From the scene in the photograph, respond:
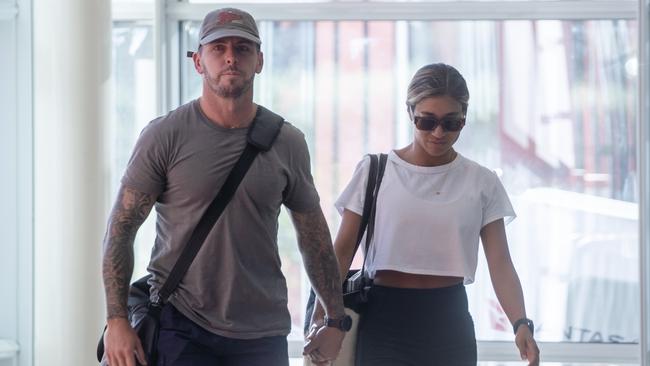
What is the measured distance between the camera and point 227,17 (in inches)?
154

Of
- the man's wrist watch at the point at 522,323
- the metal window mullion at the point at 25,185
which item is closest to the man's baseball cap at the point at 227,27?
the man's wrist watch at the point at 522,323

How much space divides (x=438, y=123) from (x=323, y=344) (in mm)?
951

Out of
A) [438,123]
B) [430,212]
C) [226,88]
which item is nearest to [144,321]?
[226,88]

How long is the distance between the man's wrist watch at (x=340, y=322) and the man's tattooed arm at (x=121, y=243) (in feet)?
2.76

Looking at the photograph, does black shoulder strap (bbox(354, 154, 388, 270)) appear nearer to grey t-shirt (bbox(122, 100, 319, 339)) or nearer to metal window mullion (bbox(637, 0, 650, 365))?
grey t-shirt (bbox(122, 100, 319, 339))

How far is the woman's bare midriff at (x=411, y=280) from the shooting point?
4.45 m

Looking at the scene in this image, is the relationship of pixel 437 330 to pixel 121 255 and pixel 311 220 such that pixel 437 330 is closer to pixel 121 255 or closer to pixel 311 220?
pixel 311 220

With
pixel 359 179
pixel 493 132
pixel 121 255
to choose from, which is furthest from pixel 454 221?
pixel 493 132

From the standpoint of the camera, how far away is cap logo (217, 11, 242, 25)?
3902 millimetres

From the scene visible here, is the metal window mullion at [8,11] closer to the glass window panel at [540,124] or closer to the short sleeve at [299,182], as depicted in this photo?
the glass window panel at [540,124]

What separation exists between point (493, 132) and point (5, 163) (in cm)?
318

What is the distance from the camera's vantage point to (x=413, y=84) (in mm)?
4574

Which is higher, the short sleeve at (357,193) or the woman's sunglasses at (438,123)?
the woman's sunglasses at (438,123)

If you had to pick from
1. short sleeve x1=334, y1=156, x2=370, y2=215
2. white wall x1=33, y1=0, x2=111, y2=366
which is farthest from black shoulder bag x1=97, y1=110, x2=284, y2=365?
white wall x1=33, y1=0, x2=111, y2=366
